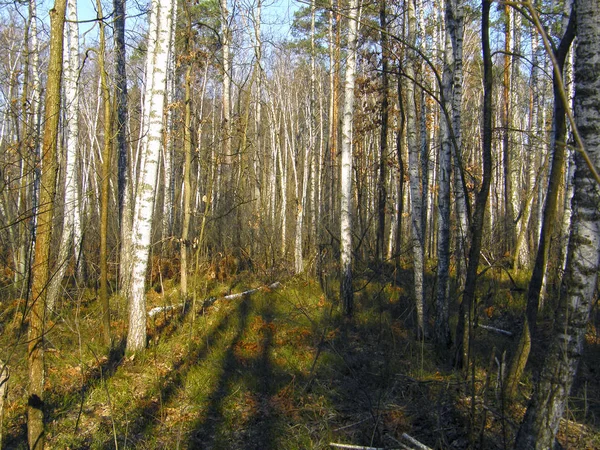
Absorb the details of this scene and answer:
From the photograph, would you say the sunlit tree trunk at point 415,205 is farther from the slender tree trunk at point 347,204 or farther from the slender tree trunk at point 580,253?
the slender tree trunk at point 580,253

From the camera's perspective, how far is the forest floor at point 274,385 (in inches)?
189

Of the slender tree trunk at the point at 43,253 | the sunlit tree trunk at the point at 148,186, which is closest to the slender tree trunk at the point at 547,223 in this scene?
the slender tree trunk at the point at 43,253

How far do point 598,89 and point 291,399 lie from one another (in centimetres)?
465

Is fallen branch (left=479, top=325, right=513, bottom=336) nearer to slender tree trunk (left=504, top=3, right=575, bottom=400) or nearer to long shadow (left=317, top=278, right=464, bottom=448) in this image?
long shadow (left=317, top=278, right=464, bottom=448)

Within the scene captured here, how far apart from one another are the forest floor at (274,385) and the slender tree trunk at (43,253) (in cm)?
22

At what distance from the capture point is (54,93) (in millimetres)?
4348

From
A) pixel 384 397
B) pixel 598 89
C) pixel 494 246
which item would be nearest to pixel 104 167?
pixel 384 397

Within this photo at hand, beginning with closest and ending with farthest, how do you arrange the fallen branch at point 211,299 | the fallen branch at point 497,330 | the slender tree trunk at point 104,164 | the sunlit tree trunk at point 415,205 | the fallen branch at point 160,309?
the slender tree trunk at point 104,164, the sunlit tree trunk at point 415,205, the fallen branch at point 497,330, the fallen branch at point 160,309, the fallen branch at point 211,299

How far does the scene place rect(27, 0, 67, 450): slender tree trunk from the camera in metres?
4.21

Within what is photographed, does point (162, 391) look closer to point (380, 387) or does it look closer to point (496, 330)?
→ point (380, 387)

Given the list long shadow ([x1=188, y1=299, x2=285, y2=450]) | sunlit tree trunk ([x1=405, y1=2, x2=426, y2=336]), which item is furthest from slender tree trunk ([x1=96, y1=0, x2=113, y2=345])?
sunlit tree trunk ([x1=405, y1=2, x2=426, y2=336])

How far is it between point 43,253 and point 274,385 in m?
3.50

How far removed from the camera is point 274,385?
6.47m

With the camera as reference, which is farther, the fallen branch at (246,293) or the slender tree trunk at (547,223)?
the fallen branch at (246,293)
